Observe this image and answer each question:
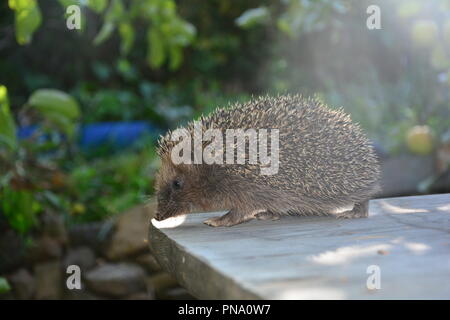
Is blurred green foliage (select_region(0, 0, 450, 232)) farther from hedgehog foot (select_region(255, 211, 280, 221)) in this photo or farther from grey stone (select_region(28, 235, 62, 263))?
hedgehog foot (select_region(255, 211, 280, 221))

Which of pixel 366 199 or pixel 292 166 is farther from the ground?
pixel 292 166

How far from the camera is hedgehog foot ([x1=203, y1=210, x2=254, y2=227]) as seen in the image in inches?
157

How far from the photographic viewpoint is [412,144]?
906 centimetres

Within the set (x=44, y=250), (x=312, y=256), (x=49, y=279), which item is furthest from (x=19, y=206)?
(x=312, y=256)

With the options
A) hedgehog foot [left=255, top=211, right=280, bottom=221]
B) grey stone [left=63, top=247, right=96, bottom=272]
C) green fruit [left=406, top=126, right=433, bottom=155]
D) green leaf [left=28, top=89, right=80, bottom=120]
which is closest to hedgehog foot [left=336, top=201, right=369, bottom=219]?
hedgehog foot [left=255, top=211, right=280, bottom=221]

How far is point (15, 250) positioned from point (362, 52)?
28.4ft

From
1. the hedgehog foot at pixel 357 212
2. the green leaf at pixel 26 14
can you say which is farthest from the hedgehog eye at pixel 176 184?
the green leaf at pixel 26 14

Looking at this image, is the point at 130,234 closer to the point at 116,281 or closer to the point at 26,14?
the point at 116,281

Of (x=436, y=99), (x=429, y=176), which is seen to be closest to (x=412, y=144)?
(x=429, y=176)

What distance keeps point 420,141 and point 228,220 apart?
18.9ft

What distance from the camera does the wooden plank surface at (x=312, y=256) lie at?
2594 mm

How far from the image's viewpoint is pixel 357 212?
4.16m

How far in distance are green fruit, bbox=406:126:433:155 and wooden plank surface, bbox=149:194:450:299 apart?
4.92 metres

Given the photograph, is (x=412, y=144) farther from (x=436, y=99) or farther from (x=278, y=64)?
(x=278, y=64)
